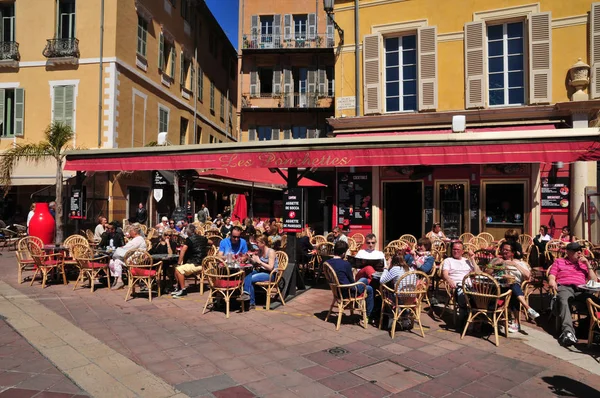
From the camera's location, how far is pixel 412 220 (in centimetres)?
1193

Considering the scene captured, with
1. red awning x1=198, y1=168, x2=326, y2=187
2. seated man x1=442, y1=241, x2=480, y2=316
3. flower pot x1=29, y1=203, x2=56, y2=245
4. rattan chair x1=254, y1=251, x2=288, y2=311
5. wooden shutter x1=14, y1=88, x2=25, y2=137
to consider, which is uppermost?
wooden shutter x1=14, y1=88, x2=25, y2=137

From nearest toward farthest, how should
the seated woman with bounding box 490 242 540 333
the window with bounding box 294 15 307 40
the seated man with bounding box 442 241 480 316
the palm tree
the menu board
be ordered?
the seated woman with bounding box 490 242 540 333, the seated man with bounding box 442 241 480 316, the palm tree, the menu board, the window with bounding box 294 15 307 40

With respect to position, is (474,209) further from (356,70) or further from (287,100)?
(287,100)

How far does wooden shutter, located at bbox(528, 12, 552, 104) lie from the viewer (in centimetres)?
1069

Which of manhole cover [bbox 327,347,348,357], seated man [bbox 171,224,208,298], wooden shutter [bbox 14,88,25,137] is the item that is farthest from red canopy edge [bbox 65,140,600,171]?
wooden shutter [bbox 14,88,25,137]

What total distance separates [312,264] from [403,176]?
438 cm

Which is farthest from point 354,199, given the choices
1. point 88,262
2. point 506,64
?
point 88,262

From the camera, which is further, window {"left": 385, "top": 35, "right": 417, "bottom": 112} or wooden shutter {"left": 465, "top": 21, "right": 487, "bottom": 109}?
window {"left": 385, "top": 35, "right": 417, "bottom": 112}

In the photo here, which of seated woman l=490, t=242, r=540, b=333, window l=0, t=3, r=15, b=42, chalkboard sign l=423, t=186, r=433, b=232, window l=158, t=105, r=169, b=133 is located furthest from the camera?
window l=158, t=105, r=169, b=133

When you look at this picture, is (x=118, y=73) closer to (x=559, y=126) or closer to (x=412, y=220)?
(x=412, y=220)

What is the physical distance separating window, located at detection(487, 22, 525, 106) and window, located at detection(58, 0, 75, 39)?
14.4 m

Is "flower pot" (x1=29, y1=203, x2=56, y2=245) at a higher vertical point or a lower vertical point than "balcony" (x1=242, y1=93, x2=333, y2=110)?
lower

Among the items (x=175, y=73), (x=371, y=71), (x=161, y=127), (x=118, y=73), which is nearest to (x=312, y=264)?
(x=371, y=71)

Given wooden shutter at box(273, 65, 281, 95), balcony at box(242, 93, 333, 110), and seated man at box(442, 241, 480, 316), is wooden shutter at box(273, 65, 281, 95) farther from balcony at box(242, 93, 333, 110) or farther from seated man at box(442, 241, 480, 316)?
seated man at box(442, 241, 480, 316)
